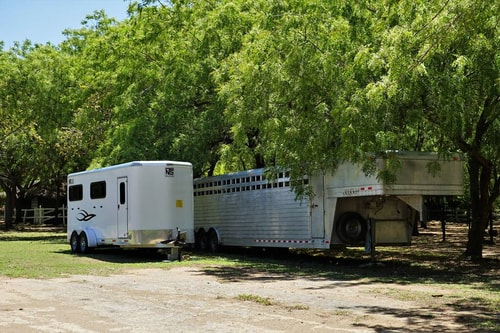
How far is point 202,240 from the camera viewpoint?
2531 centimetres

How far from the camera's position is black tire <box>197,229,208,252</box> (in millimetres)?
25109

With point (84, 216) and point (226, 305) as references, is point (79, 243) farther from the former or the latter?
point (226, 305)

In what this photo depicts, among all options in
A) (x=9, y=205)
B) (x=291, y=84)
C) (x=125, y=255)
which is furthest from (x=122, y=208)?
(x=9, y=205)

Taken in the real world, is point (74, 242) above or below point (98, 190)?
below

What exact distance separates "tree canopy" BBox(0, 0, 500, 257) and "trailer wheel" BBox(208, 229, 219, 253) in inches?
97.2

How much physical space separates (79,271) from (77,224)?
23.9 ft

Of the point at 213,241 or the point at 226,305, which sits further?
the point at 213,241

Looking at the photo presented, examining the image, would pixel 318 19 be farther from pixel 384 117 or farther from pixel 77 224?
pixel 77 224

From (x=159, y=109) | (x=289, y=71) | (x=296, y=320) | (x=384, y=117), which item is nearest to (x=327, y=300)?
(x=296, y=320)

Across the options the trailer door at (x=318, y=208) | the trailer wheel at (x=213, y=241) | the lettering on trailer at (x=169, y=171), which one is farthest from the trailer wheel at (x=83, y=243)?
the trailer door at (x=318, y=208)

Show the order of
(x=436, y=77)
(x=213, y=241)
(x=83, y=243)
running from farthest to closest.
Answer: (x=213, y=241) < (x=83, y=243) < (x=436, y=77)

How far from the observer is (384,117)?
15641 mm

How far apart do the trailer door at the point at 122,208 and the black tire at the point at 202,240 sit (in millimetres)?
4393

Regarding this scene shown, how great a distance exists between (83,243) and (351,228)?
9751mm
